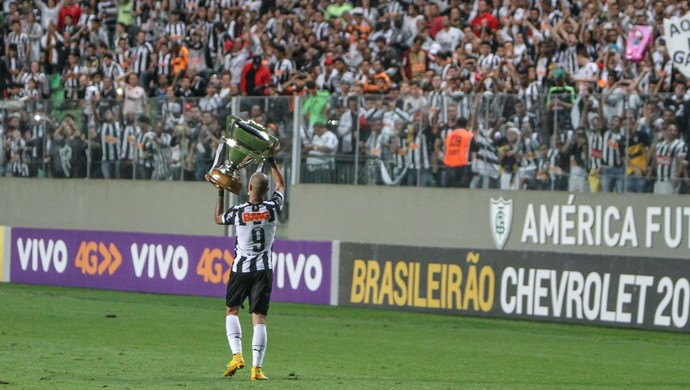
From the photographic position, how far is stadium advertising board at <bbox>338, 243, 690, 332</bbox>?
1844cm

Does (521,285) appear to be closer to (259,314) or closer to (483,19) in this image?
(483,19)

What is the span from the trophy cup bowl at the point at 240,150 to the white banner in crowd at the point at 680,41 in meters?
6.88

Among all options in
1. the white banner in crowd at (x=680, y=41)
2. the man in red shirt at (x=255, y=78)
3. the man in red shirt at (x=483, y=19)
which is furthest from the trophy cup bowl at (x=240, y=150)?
the man in red shirt at (x=255, y=78)

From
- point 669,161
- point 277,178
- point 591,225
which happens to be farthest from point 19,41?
point 277,178

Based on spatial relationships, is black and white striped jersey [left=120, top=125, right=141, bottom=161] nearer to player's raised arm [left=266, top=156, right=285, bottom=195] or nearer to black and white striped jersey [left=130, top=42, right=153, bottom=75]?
black and white striped jersey [left=130, top=42, right=153, bottom=75]

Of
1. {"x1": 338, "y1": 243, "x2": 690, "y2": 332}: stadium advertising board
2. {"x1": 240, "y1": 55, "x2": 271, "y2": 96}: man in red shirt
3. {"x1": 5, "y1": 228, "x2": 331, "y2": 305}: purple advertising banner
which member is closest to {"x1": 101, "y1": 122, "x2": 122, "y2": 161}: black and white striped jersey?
{"x1": 5, "y1": 228, "x2": 331, "y2": 305}: purple advertising banner

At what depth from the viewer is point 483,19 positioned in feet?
83.3

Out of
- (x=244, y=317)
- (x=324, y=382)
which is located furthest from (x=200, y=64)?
(x=324, y=382)

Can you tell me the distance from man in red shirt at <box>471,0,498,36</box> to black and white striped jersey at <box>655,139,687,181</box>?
18.7 feet

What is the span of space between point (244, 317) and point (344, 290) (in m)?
2.36

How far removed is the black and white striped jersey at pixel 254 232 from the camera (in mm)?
12141

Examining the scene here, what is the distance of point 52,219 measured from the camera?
93.0 ft

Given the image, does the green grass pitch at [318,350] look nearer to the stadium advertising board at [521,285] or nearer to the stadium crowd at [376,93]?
the stadium advertising board at [521,285]

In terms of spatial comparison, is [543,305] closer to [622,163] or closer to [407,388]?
[622,163]
